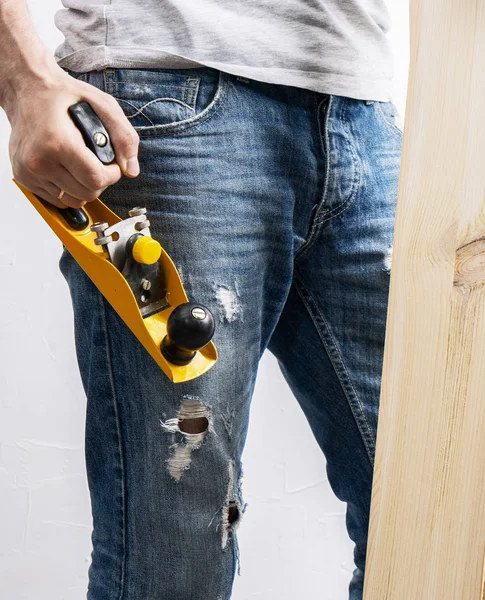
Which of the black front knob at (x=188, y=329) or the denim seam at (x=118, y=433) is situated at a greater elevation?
the black front knob at (x=188, y=329)

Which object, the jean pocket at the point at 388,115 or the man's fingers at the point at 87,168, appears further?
the jean pocket at the point at 388,115

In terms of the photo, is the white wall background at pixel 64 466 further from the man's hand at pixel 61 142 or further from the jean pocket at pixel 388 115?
the man's hand at pixel 61 142

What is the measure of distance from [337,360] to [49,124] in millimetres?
378

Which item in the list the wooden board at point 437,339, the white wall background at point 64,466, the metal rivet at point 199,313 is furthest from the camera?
the white wall background at point 64,466

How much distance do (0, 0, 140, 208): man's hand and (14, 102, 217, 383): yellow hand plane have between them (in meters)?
0.01

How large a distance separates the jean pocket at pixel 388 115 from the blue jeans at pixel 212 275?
19 mm

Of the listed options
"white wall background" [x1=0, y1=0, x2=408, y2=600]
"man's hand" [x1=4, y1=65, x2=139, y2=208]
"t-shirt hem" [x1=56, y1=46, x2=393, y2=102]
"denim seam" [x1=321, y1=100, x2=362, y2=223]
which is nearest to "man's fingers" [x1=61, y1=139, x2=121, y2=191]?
"man's hand" [x1=4, y1=65, x2=139, y2=208]

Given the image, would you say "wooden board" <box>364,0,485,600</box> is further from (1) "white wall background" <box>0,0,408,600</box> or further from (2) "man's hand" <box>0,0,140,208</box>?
(1) "white wall background" <box>0,0,408,600</box>

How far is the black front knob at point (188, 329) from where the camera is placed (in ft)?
2.03

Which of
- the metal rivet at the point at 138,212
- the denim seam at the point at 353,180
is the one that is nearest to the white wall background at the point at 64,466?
the denim seam at the point at 353,180

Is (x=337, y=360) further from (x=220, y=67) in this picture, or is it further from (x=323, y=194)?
(x=220, y=67)

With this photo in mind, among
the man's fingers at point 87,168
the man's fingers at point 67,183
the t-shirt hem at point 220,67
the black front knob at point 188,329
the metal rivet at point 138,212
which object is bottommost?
the black front knob at point 188,329

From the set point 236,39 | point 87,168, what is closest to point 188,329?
point 87,168

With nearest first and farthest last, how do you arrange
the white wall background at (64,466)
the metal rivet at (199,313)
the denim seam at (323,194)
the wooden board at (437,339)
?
the wooden board at (437,339) → the metal rivet at (199,313) → the denim seam at (323,194) → the white wall background at (64,466)
